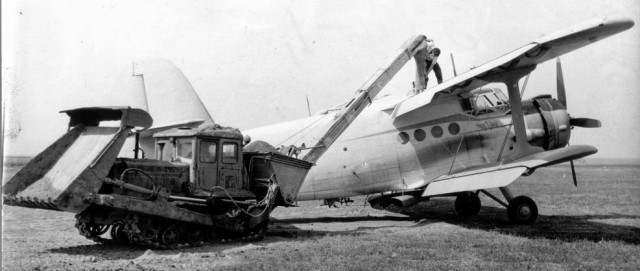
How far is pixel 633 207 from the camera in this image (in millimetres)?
16625

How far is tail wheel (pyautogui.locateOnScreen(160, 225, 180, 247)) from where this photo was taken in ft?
29.3

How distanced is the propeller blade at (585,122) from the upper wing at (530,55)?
10.7 feet

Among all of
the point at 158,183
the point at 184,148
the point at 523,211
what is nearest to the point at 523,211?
the point at 523,211

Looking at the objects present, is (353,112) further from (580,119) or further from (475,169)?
(580,119)

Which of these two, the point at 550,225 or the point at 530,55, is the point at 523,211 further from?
the point at 530,55

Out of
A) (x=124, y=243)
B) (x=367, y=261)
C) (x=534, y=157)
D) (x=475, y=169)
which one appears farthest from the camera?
(x=475, y=169)

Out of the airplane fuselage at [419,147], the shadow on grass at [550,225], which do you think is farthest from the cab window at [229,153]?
the shadow on grass at [550,225]

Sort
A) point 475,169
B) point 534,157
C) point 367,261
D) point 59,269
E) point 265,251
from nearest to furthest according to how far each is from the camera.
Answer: point 59,269
point 367,261
point 265,251
point 534,157
point 475,169

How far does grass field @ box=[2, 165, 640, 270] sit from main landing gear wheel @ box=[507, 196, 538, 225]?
0.27m

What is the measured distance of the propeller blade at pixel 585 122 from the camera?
1422 centimetres

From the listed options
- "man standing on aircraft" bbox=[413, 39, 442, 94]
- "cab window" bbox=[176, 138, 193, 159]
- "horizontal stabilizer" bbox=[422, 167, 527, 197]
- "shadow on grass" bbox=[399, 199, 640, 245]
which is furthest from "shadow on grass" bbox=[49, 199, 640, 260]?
"man standing on aircraft" bbox=[413, 39, 442, 94]

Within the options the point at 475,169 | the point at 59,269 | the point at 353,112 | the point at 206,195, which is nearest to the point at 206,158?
the point at 206,195

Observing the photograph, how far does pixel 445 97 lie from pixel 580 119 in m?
4.02

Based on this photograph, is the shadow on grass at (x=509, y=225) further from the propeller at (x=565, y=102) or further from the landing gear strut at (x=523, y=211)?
the propeller at (x=565, y=102)
